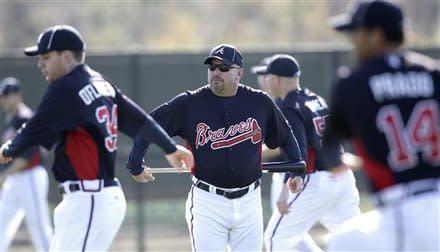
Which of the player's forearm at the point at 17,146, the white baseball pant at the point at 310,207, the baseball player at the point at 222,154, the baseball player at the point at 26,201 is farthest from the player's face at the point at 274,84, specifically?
the baseball player at the point at 26,201

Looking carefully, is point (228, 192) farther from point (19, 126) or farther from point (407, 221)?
point (19, 126)

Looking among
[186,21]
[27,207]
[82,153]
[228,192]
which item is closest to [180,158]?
[82,153]

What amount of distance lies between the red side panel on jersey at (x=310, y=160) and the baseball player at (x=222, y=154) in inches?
59.9

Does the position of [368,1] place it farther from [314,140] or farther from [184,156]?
[314,140]

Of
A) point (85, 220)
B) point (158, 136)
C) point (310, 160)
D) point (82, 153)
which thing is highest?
point (158, 136)

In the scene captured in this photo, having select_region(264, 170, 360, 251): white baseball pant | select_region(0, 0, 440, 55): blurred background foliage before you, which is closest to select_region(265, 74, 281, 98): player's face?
select_region(264, 170, 360, 251): white baseball pant

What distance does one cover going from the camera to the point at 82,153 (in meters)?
7.28

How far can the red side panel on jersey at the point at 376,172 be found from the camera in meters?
5.46

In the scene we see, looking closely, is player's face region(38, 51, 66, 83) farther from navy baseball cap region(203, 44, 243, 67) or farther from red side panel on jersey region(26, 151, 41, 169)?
red side panel on jersey region(26, 151, 41, 169)

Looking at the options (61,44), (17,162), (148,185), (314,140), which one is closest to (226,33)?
(148,185)

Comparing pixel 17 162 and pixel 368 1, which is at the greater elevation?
pixel 368 1

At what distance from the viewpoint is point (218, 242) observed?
26.6 ft

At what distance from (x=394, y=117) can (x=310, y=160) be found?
4463 mm

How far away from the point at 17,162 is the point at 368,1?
7536 mm
